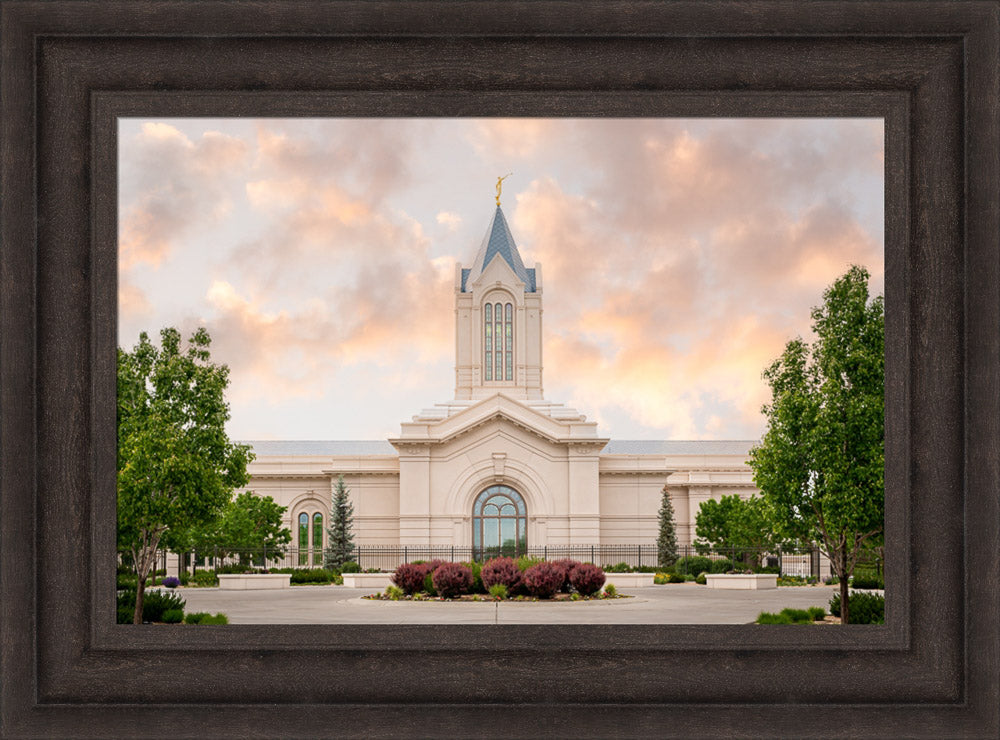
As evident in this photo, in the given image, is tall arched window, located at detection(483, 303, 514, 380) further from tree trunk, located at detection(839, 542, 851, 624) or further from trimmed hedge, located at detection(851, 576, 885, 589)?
tree trunk, located at detection(839, 542, 851, 624)

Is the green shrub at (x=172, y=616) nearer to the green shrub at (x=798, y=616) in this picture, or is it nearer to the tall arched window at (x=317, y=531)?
the green shrub at (x=798, y=616)

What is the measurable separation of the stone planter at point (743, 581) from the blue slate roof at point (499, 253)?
20.2 meters

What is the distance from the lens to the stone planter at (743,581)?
33.6 metres

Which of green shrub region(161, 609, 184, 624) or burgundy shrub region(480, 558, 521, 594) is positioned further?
burgundy shrub region(480, 558, 521, 594)

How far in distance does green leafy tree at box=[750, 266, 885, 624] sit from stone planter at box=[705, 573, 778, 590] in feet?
56.9

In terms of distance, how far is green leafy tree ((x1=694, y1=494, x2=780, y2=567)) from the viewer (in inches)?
1510

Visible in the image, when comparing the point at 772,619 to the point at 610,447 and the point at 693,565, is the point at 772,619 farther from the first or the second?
the point at 610,447

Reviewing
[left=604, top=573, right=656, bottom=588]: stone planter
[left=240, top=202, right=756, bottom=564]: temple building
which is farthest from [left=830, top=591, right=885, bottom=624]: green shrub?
[left=240, top=202, right=756, bottom=564]: temple building

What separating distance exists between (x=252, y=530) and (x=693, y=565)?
17.3 meters

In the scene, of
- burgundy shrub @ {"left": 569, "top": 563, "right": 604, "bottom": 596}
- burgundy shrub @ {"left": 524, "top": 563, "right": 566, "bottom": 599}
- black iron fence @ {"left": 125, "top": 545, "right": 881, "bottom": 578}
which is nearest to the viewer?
burgundy shrub @ {"left": 524, "top": 563, "right": 566, "bottom": 599}

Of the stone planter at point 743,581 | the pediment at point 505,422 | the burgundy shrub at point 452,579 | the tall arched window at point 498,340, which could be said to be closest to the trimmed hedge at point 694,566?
the stone planter at point 743,581

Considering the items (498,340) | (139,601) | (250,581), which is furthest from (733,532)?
(139,601)

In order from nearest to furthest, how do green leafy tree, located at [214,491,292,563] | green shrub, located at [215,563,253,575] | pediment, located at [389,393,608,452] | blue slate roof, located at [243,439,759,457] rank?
green shrub, located at [215,563,253,575] < green leafy tree, located at [214,491,292,563] < pediment, located at [389,393,608,452] < blue slate roof, located at [243,439,759,457]

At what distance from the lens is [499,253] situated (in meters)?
49.9
